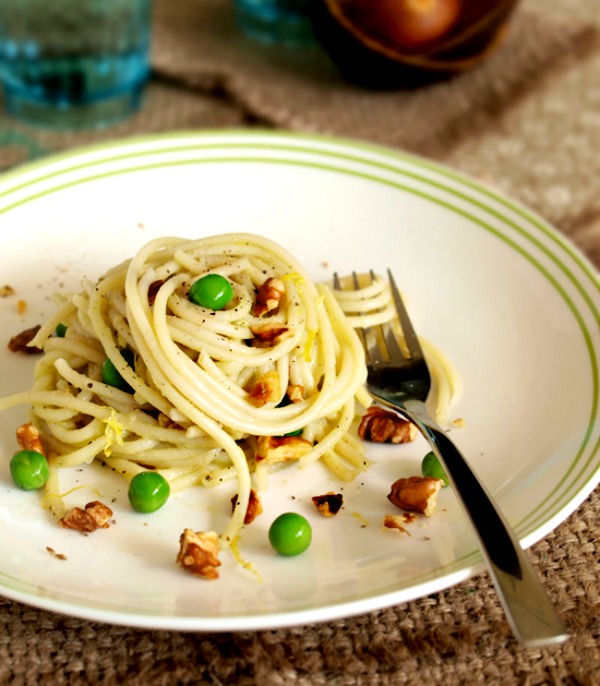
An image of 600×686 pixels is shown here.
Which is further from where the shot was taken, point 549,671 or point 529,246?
point 529,246

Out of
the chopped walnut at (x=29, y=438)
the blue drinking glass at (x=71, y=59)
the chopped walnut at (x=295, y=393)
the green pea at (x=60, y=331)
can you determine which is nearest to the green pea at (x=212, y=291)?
the chopped walnut at (x=295, y=393)

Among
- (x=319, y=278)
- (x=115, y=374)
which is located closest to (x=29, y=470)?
(x=115, y=374)

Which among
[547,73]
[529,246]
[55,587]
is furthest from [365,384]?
[547,73]

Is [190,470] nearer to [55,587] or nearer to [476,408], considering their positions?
[55,587]

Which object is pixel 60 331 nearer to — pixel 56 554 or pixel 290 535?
pixel 56 554

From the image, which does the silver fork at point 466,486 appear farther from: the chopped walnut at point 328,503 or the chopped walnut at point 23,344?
the chopped walnut at point 23,344

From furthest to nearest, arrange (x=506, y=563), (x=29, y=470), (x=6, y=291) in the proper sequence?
(x=6, y=291) < (x=29, y=470) < (x=506, y=563)

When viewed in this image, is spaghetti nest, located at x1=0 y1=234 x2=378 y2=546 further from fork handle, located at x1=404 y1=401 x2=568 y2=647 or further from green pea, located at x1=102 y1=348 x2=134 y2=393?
fork handle, located at x1=404 y1=401 x2=568 y2=647
